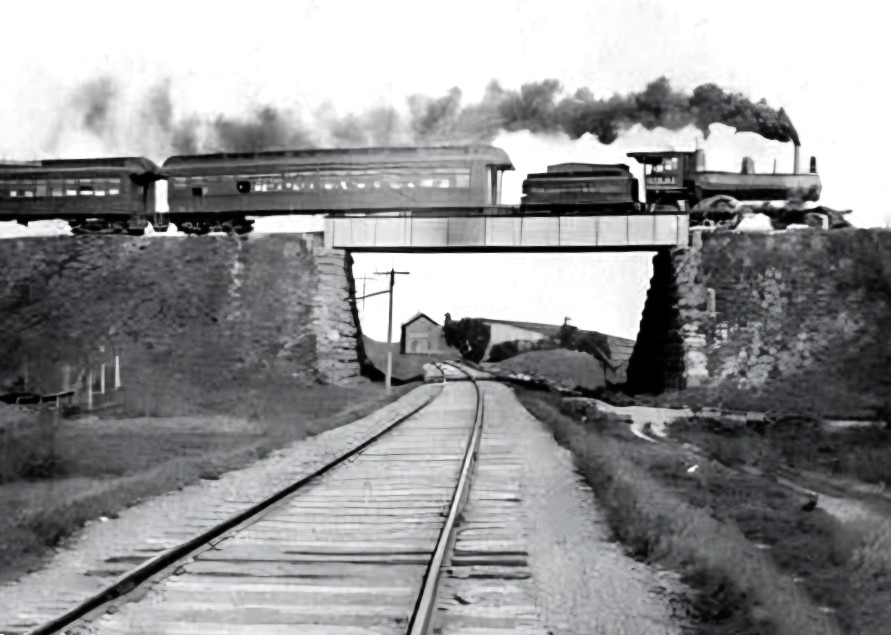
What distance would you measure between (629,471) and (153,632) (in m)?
10.1

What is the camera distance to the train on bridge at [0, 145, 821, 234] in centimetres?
3362

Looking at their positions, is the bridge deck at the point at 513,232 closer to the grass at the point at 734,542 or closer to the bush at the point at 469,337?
the grass at the point at 734,542

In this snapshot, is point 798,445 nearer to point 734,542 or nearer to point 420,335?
point 734,542

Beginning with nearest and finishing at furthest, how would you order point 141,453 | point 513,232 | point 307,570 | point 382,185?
point 307,570
point 141,453
point 513,232
point 382,185

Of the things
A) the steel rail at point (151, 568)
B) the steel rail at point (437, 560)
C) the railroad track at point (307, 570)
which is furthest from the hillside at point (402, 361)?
the steel rail at point (151, 568)

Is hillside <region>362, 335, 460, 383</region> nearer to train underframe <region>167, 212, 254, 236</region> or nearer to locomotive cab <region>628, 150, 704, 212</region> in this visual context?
train underframe <region>167, 212, 254, 236</region>

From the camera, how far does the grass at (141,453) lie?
855cm

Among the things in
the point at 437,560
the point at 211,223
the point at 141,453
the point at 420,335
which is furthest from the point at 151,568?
the point at 420,335

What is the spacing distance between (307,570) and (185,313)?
96.4ft

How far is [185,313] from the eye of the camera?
114 ft

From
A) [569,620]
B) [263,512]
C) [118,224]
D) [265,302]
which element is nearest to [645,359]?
[265,302]

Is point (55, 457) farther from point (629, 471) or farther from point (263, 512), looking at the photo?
point (629, 471)

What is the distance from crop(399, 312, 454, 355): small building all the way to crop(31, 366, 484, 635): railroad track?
83122 mm

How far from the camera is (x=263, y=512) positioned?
951 cm
